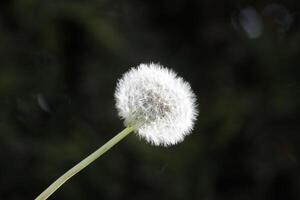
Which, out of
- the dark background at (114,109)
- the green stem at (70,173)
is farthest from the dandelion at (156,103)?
the dark background at (114,109)

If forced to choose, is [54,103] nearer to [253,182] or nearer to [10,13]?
[10,13]

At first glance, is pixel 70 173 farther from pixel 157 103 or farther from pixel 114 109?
pixel 114 109

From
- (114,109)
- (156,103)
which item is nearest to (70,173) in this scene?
(156,103)

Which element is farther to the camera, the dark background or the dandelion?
the dark background

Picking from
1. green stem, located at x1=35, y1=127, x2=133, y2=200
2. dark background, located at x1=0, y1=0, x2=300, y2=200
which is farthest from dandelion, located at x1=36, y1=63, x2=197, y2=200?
dark background, located at x1=0, y1=0, x2=300, y2=200

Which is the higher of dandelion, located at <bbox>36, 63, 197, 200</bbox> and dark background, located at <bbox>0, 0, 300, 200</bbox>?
dark background, located at <bbox>0, 0, 300, 200</bbox>

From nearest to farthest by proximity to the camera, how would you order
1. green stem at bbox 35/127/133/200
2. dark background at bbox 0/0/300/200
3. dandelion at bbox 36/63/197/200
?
green stem at bbox 35/127/133/200 < dandelion at bbox 36/63/197/200 < dark background at bbox 0/0/300/200

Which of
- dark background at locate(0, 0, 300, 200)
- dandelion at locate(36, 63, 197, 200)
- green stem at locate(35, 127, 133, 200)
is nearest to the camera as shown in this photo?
green stem at locate(35, 127, 133, 200)

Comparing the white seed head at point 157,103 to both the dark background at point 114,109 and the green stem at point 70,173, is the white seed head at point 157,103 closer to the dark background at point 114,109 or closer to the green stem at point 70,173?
the green stem at point 70,173

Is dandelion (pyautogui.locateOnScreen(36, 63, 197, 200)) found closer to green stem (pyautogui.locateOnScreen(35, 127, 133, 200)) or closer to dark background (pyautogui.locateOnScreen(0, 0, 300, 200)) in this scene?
green stem (pyautogui.locateOnScreen(35, 127, 133, 200))
